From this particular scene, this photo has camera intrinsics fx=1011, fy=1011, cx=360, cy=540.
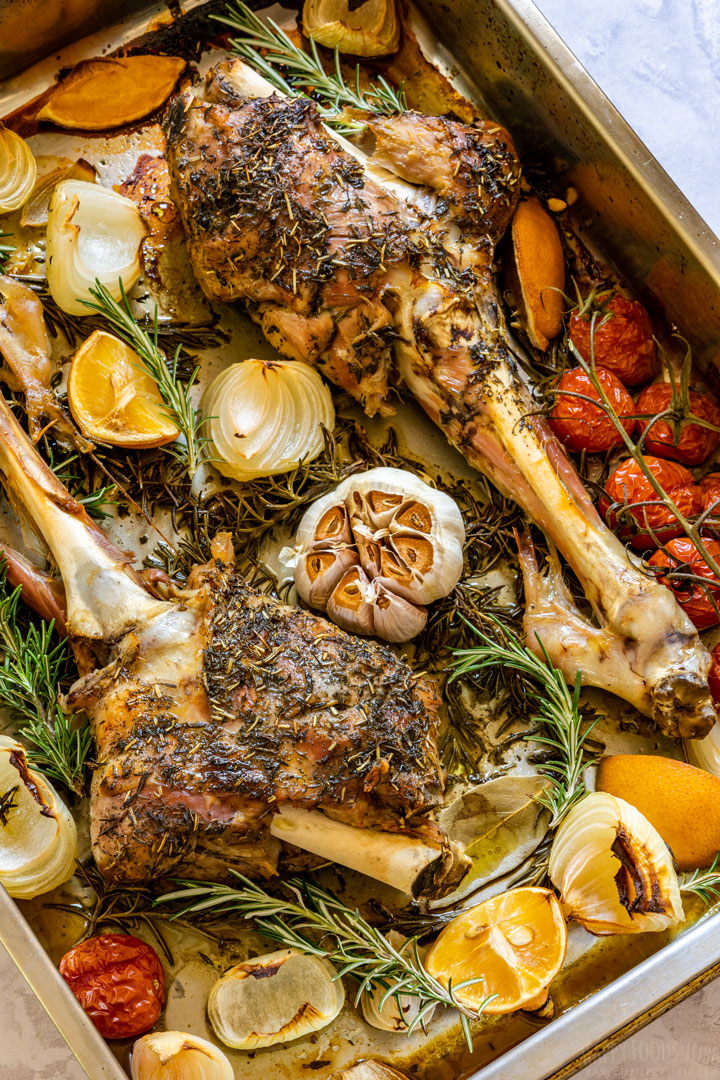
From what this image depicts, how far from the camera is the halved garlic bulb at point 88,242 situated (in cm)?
267

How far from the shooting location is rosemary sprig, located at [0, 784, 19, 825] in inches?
86.6

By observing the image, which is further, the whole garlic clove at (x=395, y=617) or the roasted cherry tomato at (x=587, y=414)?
the roasted cherry tomato at (x=587, y=414)

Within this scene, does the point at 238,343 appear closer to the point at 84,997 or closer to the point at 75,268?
the point at 75,268

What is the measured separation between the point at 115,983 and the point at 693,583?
168 centimetres

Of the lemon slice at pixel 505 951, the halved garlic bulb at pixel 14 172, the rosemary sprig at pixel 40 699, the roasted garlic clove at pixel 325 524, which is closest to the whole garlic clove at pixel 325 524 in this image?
the roasted garlic clove at pixel 325 524

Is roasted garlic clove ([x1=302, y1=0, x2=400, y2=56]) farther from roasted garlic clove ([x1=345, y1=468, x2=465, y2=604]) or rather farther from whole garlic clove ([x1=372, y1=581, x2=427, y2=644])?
whole garlic clove ([x1=372, y1=581, x2=427, y2=644])

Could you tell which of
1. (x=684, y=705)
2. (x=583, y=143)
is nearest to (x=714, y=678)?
(x=684, y=705)

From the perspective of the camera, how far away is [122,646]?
7.41 feet

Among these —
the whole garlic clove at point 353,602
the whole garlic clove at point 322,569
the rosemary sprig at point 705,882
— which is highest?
the whole garlic clove at point 322,569

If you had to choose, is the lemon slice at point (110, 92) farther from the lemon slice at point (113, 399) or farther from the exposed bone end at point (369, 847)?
the exposed bone end at point (369, 847)

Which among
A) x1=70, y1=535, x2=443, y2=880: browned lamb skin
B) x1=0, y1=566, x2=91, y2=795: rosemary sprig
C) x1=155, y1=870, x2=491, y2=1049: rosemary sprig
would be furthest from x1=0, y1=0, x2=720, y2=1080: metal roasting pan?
x1=0, y1=566, x2=91, y2=795: rosemary sprig

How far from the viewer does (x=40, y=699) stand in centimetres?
238

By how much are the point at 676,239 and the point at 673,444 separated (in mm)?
529

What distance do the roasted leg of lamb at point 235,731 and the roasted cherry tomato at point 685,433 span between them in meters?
0.96
